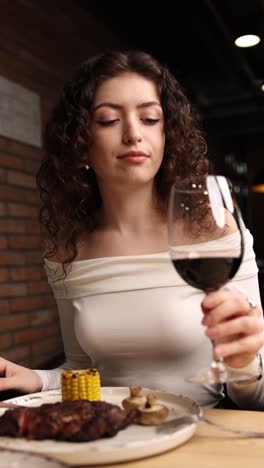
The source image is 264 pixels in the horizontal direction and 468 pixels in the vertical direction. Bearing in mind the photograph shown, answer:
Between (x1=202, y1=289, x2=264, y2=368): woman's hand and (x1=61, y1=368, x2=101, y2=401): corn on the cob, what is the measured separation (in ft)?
0.88

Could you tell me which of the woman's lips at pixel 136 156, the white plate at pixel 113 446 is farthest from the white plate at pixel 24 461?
Result: the woman's lips at pixel 136 156

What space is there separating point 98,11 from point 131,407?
4.61 meters

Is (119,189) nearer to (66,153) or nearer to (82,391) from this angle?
(66,153)

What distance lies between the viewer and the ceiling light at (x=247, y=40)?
494 cm

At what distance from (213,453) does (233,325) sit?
0.70 feet

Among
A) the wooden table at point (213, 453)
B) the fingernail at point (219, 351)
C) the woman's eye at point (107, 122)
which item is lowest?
the wooden table at point (213, 453)

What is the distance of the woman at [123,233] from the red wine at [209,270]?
38 cm

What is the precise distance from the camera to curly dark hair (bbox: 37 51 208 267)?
159cm

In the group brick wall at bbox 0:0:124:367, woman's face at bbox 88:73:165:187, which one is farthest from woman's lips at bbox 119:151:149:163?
brick wall at bbox 0:0:124:367

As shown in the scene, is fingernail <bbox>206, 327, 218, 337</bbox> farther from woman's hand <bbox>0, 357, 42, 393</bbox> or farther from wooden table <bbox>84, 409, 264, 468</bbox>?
woman's hand <bbox>0, 357, 42, 393</bbox>

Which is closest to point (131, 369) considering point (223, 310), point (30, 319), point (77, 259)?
point (77, 259)

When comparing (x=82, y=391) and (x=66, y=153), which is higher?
(x=66, y=153)

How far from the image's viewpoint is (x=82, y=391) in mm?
1013

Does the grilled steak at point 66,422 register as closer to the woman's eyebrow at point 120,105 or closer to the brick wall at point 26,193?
the woman's eyebrow at point 120,105
